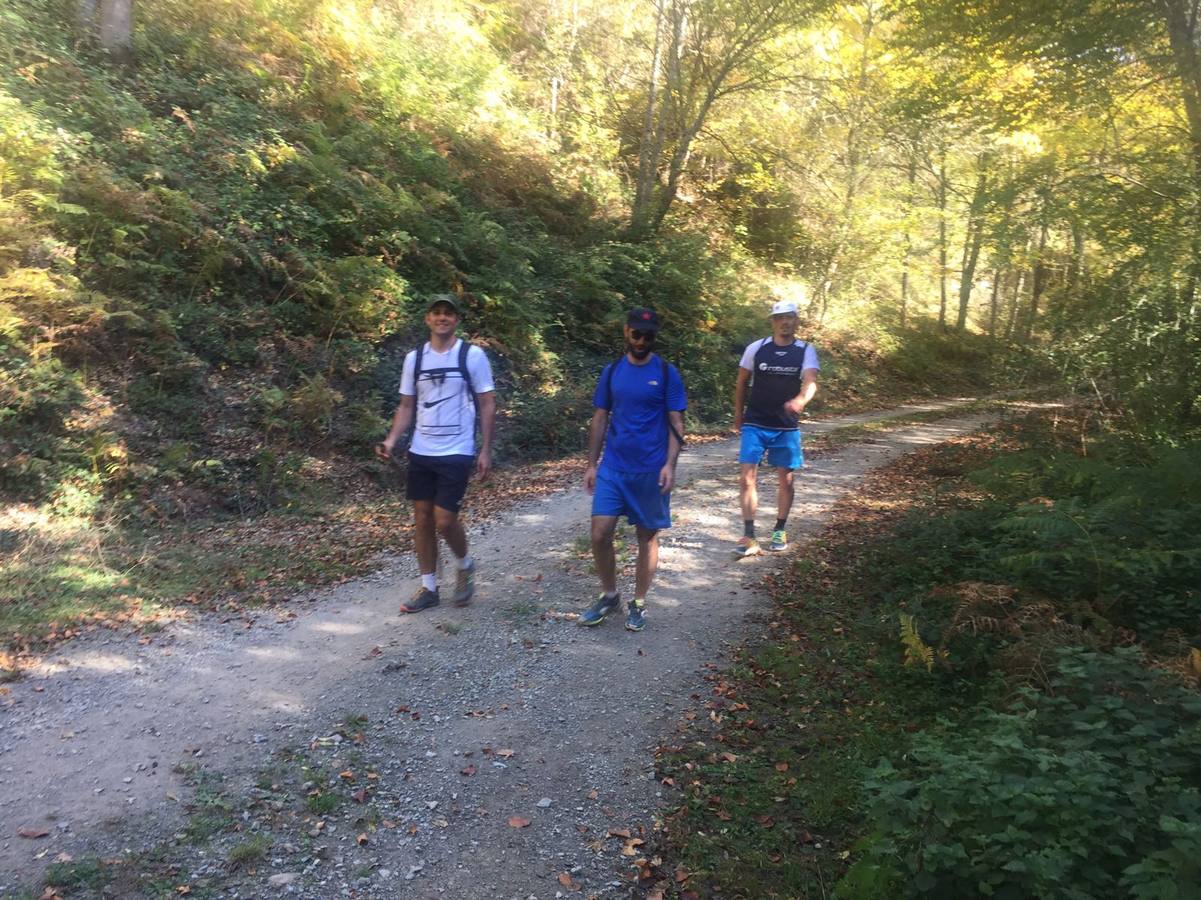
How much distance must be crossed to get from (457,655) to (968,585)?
3.41 meters

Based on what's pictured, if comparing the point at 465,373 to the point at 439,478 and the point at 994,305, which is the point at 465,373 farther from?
the point at 994,305

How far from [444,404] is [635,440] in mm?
1404

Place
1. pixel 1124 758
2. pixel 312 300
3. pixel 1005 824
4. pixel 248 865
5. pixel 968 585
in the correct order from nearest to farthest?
pixel 1005 824 → pixel 1124 758 → pixel 248 865 → pixel 968 585 → pixel 312 300

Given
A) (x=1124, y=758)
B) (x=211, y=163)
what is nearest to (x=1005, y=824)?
(x=1124, y=758)

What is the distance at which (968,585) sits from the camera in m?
5.44

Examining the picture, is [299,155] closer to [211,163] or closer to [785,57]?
[211,163]

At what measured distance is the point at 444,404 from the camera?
588 centimetres

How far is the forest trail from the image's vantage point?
3.49 metres

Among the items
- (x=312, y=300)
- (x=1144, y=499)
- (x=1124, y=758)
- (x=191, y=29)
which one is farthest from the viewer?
(x=191, y=29)

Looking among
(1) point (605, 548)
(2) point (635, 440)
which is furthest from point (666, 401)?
(1) point (605, 548)

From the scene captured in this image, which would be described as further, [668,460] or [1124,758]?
[668,460]

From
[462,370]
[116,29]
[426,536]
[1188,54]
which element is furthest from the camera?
[116,29]

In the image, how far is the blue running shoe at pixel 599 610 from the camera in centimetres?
597

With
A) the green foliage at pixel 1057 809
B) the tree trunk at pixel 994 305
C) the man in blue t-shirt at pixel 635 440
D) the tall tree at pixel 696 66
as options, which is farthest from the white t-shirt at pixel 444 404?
the tree trunk at pixel 994 305
